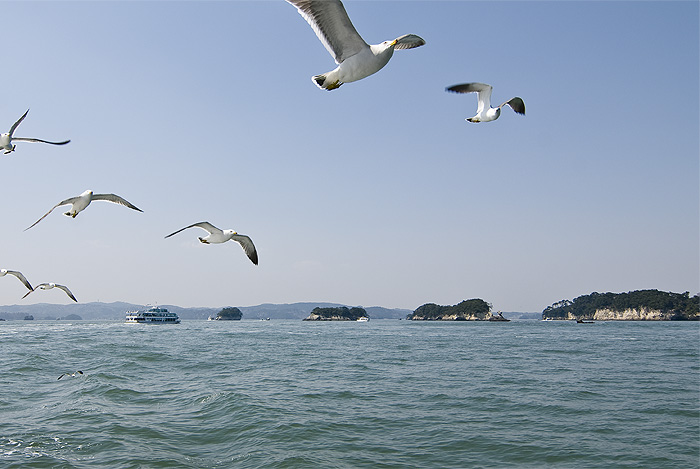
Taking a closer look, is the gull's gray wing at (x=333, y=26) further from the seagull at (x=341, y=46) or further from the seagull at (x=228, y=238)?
the seagull at (x=228, y=238)

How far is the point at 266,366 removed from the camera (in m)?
28.7

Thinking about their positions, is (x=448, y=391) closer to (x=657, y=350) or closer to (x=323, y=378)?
(x=323, y=378)

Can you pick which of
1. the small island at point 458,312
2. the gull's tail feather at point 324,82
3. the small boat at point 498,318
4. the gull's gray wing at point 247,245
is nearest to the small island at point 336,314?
the small island at point 458,312

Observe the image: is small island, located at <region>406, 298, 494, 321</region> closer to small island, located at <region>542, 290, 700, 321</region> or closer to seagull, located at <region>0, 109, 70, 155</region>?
small island, located at <region>542, 290, 700, 321</region>

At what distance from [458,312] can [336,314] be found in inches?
1776

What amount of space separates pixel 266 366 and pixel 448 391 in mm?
12506

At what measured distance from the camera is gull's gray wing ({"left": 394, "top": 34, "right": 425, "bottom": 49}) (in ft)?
16.7

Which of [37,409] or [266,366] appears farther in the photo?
[266,366]

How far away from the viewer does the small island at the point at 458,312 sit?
16388cm

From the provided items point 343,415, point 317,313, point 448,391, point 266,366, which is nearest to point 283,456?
point 343,415

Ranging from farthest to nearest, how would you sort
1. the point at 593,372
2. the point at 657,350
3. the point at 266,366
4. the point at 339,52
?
the point at 657,350 < the point at 266,366 < the point at 593,372 < the point at 339,52

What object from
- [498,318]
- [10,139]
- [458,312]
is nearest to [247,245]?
[10,139]

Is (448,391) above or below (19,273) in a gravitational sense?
below

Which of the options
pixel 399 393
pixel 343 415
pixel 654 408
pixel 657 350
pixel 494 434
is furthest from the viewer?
pixel 657 350
